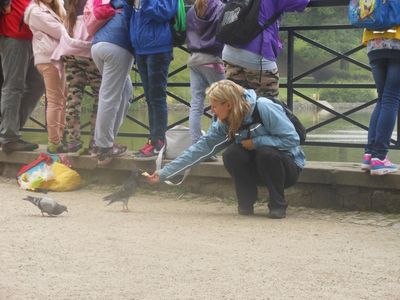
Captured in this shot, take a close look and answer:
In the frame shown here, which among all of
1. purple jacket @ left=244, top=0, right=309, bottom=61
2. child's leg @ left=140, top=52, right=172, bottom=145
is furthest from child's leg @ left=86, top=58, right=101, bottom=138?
purple jacket @ left=244, top=0, right=309, bottom=61

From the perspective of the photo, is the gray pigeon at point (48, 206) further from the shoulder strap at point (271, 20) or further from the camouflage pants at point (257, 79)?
the shoulder strap at point (271, 20)

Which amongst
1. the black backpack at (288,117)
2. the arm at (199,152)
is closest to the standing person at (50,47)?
the arm at (199,152)

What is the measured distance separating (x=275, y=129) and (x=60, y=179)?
2367 mm

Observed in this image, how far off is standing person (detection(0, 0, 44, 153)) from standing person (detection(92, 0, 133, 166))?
1.05 meters

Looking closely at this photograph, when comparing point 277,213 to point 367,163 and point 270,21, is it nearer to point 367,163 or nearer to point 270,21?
point 367,163

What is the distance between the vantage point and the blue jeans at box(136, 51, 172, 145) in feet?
22.3

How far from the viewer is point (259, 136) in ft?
19.3

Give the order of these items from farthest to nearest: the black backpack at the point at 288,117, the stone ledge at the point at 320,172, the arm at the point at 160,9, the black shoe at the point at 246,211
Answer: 1. the arm at the point at 160,9
2. the black shoe at the point at 246,211
3. the stone ledge at the point at 320,172
4. the black backpack at the point at 288,117

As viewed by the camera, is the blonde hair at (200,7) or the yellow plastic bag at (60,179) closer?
the blonde hair at (200,7)

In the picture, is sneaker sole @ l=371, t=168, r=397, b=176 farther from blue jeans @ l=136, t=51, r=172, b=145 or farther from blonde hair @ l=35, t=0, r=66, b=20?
blonde hair @ l=35, t=0, r=66, b=20

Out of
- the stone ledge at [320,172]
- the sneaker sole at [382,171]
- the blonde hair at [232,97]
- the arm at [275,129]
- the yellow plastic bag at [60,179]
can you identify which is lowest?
the yellow plastic bag at [60,179]

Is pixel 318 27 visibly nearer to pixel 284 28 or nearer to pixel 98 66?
pixel 284 28

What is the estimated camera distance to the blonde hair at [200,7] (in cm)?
668

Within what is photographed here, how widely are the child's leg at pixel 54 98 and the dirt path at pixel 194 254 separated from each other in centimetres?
127
